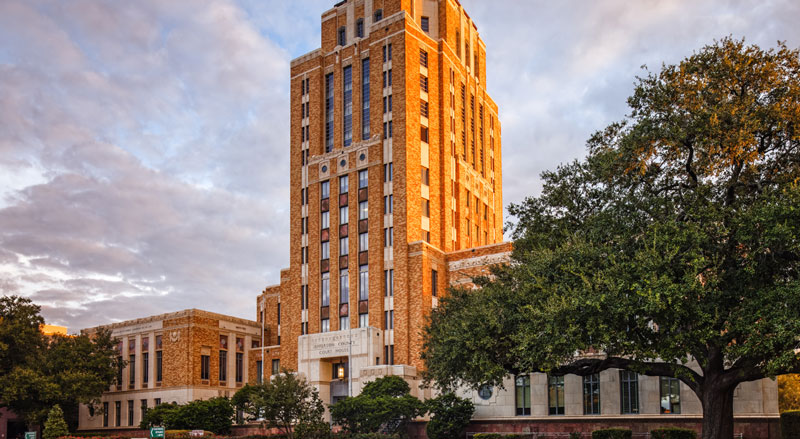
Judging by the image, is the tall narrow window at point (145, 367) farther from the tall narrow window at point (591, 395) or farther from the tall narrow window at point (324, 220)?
the tall narrow window at point (591, 395)

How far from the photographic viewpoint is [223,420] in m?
58.1

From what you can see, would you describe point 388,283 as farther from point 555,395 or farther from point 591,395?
point 591,395

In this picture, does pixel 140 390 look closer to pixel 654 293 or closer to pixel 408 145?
pixel 408 145

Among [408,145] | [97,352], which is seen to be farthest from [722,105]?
[97,352]

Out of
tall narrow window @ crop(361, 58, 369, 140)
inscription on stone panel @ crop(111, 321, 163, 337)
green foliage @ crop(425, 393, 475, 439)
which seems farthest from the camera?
inscription on stone panel @ crop(111, 321, 163, 337)

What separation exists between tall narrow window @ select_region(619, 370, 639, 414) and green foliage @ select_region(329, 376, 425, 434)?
1300 centimetres

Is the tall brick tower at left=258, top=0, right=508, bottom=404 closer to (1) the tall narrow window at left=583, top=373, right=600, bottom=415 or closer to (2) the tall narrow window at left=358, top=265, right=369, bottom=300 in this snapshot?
(2) the tall narrow window at left=358, top=265, right=369, bottom=300

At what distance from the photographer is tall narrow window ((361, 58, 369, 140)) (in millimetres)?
69250

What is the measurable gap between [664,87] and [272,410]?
29070 millimetres

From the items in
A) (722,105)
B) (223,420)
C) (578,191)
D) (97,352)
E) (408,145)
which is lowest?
(223,420)

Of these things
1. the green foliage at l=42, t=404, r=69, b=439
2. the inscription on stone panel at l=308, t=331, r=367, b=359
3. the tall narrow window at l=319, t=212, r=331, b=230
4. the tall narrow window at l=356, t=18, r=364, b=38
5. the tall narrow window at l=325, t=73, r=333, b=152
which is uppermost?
the tall narrow window at l=356, t=18, r=364, b=38

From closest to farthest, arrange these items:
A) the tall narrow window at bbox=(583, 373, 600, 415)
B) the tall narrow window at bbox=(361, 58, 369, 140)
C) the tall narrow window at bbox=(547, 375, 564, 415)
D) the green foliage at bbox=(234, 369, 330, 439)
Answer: the green foliage at bbox=(234, 369, 330, 439)
the tall narrow window at bbox=(583, 373, 600, 415)
the tall narrow window at bbox=(547, 375, 564, 415)
the tall narrow window at bbox=(361, 58, 369, 140)

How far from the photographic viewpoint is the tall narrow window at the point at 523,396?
50.1 m

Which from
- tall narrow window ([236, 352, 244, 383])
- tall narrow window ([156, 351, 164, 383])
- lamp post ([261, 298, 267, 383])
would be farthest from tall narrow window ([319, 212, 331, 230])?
tall narrow window ([156, 351, 164, 383])
